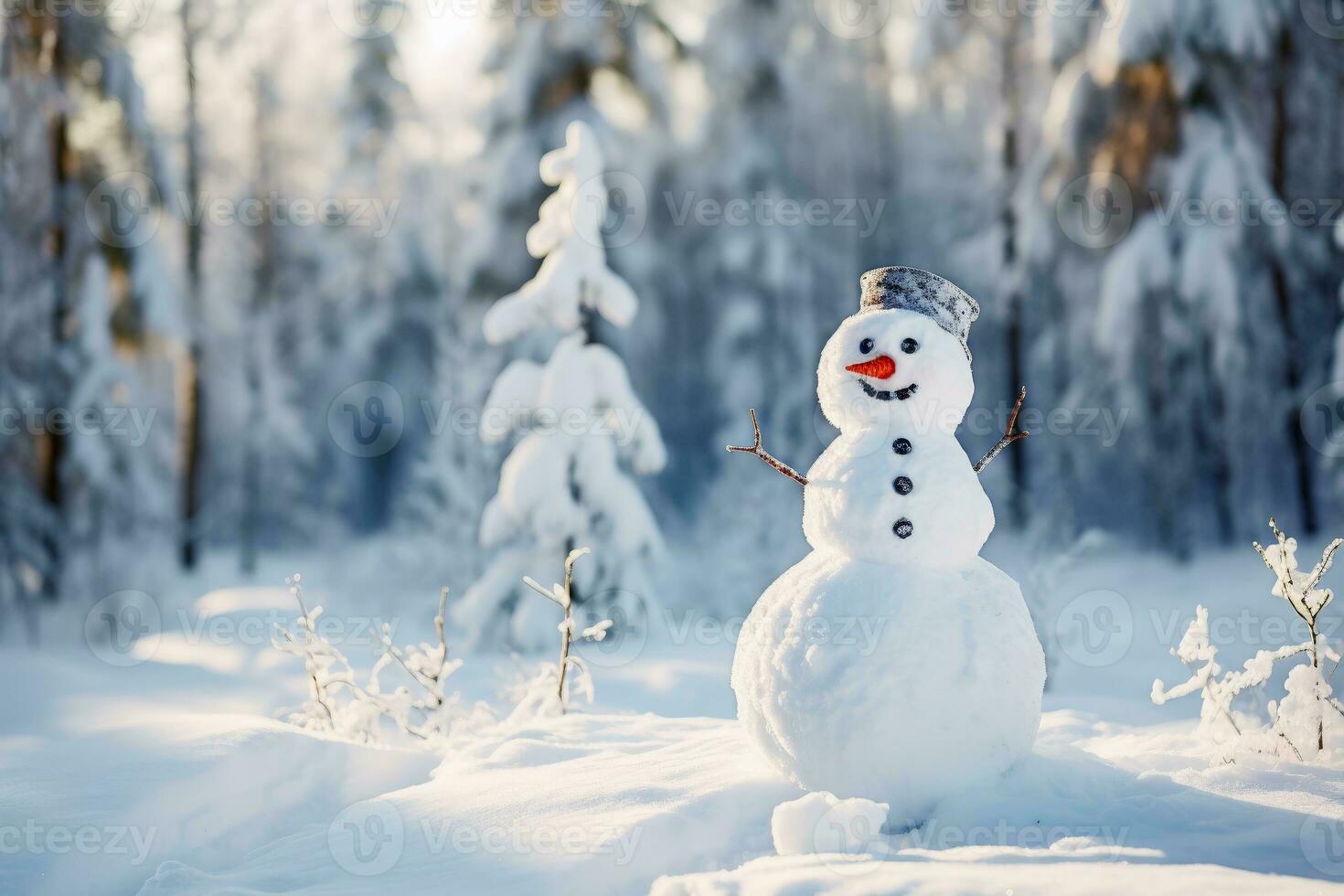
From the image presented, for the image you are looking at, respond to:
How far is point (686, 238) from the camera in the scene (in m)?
19.0

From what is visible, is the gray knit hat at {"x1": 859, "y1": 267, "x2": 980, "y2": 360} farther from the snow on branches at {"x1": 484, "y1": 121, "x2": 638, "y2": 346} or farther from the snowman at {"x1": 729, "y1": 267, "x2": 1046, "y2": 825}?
the snow on branches at {"x1": 484, "y1": 121, "x2": 638, "y2": 346}

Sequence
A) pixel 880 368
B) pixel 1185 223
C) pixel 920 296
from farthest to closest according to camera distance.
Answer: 1. pixel 1185 223
2. pixel 920 296
3. pixel 880 368

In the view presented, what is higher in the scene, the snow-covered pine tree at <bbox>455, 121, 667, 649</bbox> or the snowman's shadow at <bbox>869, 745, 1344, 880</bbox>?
the snow-covered pine tree at <bbox>455, 121, 667, 649</bbox>

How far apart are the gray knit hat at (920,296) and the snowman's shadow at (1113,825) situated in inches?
75.4

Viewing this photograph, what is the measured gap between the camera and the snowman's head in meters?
4.35

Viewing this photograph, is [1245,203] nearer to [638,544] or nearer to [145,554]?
[638,544]

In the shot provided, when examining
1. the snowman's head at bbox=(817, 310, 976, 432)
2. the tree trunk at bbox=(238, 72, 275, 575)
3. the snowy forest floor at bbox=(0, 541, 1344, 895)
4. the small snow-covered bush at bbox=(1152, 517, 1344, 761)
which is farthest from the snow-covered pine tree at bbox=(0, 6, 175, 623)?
the small snow-covered bush at bbox=(1152, 517, 1344, 761)

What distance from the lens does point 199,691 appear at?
30.7ft

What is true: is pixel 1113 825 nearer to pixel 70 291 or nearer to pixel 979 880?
pixel 979 880

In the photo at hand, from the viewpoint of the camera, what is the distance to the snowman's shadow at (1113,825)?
3.42 metres

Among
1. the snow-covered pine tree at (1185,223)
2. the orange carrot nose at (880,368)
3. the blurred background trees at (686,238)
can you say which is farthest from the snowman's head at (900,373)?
the snow-covered pine tree at (1185,223)

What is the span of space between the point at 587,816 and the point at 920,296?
271 centimetres

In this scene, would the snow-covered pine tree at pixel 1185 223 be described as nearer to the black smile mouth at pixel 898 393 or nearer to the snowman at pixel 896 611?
the snowman at pixel 896 611

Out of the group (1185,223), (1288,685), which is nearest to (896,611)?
(1288,685)
